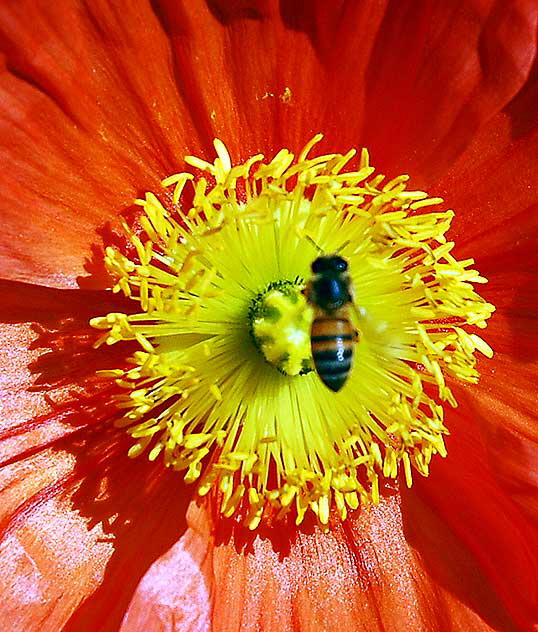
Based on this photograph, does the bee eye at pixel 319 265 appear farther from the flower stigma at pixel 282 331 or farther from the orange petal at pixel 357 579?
the orange petal at pixel 357 579

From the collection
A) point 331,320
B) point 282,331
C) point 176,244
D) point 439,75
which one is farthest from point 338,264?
point 439,75

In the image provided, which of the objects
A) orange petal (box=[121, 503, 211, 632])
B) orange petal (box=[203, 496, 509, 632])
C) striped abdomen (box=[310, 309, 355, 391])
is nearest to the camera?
striped abdomen (box=[310, 309, 355, 391])

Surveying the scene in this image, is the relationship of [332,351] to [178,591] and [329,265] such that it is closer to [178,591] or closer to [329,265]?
[329,265]

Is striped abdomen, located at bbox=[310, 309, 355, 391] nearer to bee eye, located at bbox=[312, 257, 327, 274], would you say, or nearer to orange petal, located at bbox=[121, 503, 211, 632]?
bee eye, located at bbox=[312, 257, 327, 274]

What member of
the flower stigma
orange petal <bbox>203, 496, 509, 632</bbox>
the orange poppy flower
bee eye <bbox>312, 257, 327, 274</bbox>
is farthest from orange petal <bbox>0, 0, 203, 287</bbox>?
orange petal <bbox>203, 496, 509, 632</bbox>

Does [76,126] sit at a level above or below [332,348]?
above

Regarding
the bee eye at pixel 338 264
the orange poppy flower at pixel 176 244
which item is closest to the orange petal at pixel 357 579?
the orange poppy flower at pixel 176 244

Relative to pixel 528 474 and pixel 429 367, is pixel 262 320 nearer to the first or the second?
pixel 429 367

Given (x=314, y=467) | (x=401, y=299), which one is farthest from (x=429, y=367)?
(x=314, y=467)
